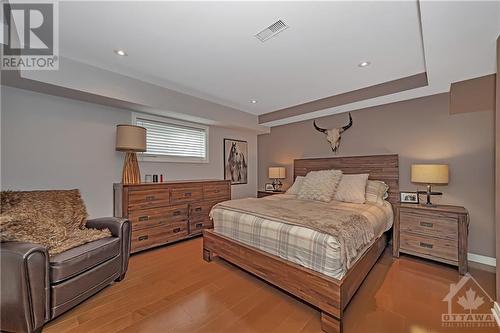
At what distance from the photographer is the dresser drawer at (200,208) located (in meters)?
3.60

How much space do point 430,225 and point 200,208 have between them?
11.0 feet

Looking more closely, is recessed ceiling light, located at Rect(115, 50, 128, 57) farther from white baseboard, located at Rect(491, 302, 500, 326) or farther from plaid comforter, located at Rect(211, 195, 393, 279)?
white baseboard, located at Rect(491, 302, 500, 326)

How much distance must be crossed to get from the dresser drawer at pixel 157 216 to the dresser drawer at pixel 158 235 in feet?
0.22

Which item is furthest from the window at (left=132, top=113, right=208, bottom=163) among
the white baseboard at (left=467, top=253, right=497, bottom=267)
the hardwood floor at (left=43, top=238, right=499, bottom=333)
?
the white baseboard at (left=467, top=253, right=497, bottom=267)

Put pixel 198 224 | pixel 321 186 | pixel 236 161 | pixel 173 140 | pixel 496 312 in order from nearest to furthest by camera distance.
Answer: pixel 496 312 < pixel 321 186 < pixel 198 224 < pixel 173 140 < pixel 236 161

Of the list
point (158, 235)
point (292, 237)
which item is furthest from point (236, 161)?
point (292, 237)

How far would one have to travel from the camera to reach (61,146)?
2648mm

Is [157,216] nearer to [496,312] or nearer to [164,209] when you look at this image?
[164,209]

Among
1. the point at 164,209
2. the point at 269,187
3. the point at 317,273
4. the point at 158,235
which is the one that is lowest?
the point at 158,235

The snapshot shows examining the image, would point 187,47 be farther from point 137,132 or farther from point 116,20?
point 137,132

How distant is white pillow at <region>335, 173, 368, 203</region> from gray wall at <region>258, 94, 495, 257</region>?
64cm

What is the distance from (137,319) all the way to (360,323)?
180 cm

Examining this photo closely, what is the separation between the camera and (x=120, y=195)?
292cm

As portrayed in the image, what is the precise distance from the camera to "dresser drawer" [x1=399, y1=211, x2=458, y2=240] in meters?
2.50
